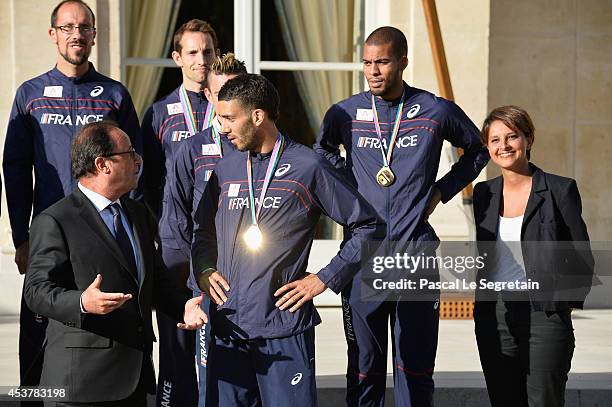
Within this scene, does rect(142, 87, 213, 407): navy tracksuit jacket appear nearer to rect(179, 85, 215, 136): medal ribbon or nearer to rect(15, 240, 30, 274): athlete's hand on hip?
rect(179, 85, 215, 136): medal ribbon

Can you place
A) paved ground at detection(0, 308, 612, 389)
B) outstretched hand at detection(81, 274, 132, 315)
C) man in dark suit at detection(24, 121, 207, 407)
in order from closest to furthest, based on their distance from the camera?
outstretched hand at detection(81, 274, 132, 315), man in dark suit at detection(24, 121, 207, 407), paved ground at detection(0, 308, 612, 389)

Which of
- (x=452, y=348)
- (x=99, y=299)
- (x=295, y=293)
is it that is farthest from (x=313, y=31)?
(x=99, y=299)

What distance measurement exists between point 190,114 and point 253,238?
1488mm

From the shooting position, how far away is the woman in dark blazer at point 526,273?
190 inches

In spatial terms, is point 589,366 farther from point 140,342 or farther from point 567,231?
point 140,342

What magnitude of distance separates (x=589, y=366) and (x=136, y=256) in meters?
3.92

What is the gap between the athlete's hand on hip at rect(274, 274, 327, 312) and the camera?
167 inches

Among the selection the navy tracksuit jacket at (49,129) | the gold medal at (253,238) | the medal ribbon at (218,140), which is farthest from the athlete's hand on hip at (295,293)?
the navy tracksuit jacket at (49,129)

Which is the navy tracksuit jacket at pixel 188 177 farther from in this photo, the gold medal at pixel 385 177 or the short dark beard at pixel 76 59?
the short dark beard at pixel 76 59

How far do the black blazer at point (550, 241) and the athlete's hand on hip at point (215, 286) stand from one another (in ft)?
4.13

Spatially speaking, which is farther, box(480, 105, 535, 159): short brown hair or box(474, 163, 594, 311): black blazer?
box(480, 105, 535, 159): short brown hair

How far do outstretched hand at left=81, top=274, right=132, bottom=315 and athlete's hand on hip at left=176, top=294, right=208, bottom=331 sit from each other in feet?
1.28

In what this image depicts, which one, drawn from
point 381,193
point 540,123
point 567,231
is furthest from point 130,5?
point 567,231

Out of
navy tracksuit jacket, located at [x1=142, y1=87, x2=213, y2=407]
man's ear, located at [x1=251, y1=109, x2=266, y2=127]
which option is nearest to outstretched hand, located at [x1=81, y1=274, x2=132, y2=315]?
man's ear, located at [x1=251, y1=109, x2=266, y2=127]
